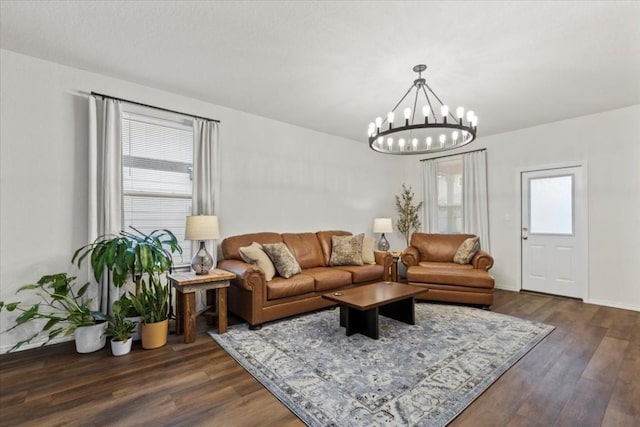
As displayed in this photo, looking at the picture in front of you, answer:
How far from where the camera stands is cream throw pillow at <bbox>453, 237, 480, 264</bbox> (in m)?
4.56

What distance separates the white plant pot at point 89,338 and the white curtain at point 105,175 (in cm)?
31

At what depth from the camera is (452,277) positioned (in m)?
4.05

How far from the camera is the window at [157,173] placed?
3361 mm

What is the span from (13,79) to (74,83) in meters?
0.44

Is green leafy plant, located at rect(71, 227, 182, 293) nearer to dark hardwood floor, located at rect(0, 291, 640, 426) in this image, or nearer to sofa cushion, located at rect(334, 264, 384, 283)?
dark hardwood floor, located at rect(0, 291, 640, 426)

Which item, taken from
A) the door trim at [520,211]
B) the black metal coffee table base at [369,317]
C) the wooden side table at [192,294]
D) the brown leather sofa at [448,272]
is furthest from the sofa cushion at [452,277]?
the wooden side table at [192,294]

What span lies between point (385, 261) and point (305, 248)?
1.28 m

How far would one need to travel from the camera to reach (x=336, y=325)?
3295mm

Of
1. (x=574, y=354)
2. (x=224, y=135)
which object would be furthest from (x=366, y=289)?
(x=224, y=135)

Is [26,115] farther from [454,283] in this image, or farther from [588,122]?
[588,122]

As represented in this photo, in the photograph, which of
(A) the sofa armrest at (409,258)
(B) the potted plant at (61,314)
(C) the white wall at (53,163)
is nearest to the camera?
(B) the potted plant at (61,314)

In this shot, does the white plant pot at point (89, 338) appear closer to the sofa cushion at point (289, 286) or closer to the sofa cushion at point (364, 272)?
the sofa cushion at point (289, 286)

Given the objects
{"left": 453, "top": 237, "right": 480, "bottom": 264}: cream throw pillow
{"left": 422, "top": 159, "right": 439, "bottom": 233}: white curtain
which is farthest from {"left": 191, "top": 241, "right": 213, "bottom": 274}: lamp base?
{"left": 422, "top": 159, "right": 439, "bottom": 233}: white curtain

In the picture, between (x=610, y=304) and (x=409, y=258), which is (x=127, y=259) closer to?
(x=409, y=258)
